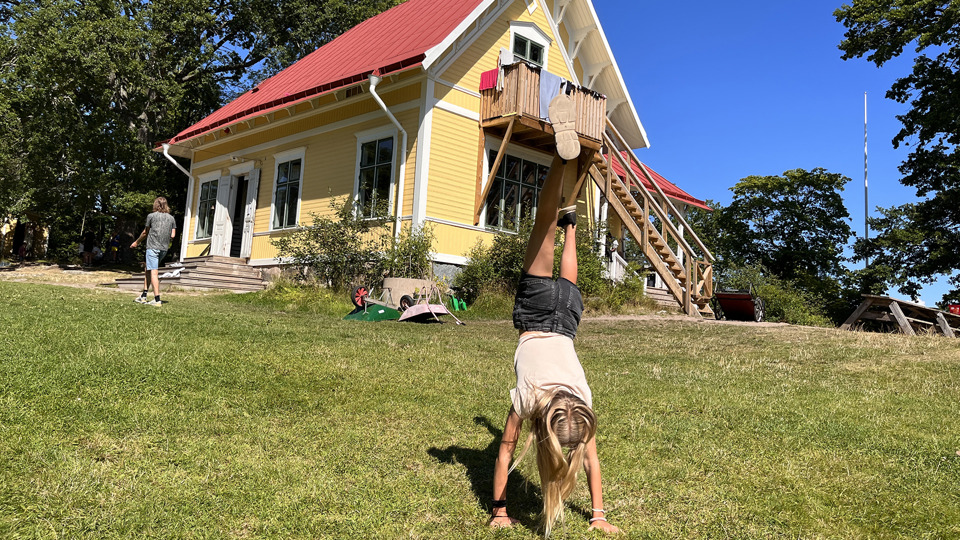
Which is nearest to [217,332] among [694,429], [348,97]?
[694,429]

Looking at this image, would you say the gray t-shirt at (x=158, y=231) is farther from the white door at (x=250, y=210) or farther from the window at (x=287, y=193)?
the white door at (x=250, y=210)

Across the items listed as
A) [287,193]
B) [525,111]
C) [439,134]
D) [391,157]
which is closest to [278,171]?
[287,193]

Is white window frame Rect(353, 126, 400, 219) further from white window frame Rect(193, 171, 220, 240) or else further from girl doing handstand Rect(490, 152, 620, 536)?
girl doing handstand Rect(490, 152, 620, 536)

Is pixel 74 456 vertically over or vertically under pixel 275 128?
under

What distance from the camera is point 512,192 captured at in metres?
15.8

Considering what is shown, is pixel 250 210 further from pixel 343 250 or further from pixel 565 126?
pixel 565 126

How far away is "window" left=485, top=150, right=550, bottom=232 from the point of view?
15.3 metres

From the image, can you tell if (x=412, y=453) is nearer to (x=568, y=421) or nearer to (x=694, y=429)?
(x=568, y=421)

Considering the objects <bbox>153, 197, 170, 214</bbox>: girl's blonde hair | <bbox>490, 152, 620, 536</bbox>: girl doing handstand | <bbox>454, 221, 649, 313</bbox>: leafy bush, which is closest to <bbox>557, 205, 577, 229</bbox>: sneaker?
<bbox>490, 152, 620, 536</bbox>: girl doing handstand

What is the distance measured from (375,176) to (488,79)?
3.34 metres

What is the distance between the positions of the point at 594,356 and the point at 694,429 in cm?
322

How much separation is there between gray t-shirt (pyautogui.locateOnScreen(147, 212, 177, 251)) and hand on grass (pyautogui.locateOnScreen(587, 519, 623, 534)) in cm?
921

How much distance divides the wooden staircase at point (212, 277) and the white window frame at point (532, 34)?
8696mm

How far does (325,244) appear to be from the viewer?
13.8 m
